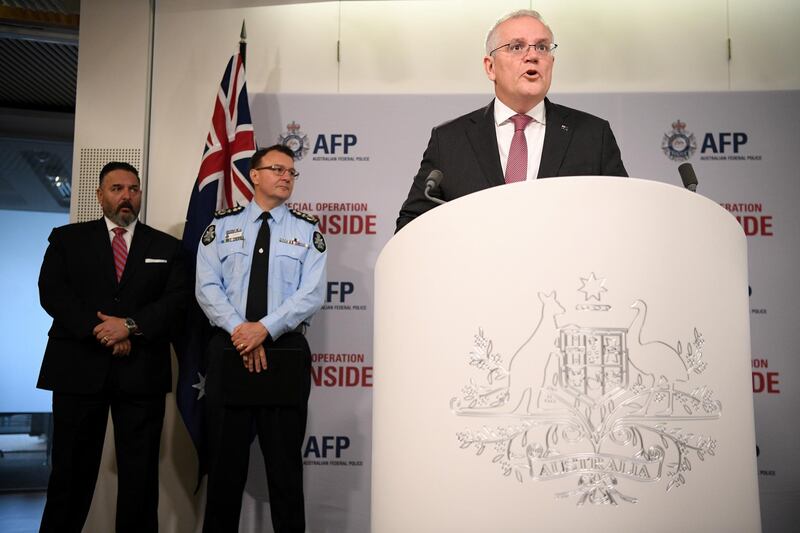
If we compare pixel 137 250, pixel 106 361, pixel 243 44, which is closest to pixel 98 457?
pixel 106 361

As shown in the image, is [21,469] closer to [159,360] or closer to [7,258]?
[7,258]

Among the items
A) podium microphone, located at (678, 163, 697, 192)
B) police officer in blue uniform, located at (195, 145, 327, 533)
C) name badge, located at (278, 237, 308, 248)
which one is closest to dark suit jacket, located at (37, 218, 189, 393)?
police officer in blue uniform, located at (195, 145, 327, 533)

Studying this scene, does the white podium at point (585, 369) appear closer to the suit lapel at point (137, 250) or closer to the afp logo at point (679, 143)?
the suit lapel at point (137, 250)

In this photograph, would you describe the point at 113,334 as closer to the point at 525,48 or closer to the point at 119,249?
the point at 119,249

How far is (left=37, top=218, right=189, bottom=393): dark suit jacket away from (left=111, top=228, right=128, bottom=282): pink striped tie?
3 cm

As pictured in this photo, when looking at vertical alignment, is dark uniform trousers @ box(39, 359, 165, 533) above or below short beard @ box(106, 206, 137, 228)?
below

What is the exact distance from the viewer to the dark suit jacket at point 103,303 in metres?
3.33

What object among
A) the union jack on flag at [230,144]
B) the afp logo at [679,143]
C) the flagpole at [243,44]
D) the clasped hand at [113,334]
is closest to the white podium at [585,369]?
the clasped hand at [113,334]

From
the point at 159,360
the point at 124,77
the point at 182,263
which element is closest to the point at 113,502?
the point at 159,360

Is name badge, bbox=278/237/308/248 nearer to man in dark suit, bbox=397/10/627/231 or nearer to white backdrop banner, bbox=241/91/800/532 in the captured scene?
white backdrop banner, bbox=241/91/800/532

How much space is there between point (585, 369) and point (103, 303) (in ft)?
9.07

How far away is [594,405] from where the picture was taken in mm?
1243

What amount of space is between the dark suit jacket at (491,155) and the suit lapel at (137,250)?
1.92 metres

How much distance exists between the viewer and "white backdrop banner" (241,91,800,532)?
398 cm
